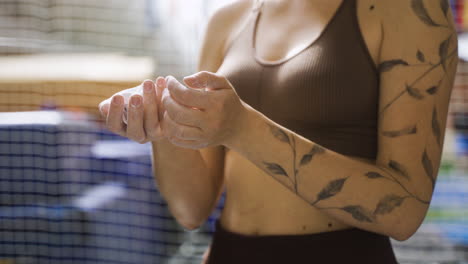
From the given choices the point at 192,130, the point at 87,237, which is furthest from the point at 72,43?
the point at 192,130

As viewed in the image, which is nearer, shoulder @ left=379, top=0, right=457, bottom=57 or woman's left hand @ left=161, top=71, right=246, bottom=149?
woman's left hand @ left=161, top=71, right=246, bottom=149

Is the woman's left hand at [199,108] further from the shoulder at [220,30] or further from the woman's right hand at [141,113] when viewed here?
the shoulder at [220,30]

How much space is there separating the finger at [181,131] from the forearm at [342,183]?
0.37 ft

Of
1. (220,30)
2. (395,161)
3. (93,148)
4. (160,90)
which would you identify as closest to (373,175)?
(395,161)

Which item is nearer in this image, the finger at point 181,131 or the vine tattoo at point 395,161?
the finger at point 181,131

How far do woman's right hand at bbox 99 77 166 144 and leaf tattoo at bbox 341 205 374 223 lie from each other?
329 millimetres

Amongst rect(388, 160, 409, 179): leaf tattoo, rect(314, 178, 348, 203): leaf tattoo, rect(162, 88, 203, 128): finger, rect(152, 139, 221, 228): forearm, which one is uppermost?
rect(162, 88, 203, 128): finger

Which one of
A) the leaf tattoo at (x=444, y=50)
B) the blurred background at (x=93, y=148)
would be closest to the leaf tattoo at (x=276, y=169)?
the leaf tattoo at (x=444, y=50)

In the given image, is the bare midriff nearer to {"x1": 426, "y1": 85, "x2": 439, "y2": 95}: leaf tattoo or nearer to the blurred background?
{"x1": 426, "y1": 85, "x2": 439, "y2": 95}: leaf tattoo

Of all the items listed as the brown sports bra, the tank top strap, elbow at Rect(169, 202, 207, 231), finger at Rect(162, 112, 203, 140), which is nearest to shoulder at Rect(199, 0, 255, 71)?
the tank top strap

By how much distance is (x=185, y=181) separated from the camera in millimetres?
1064

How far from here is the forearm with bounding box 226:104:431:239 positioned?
0.81 m

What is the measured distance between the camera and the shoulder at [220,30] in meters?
1.12

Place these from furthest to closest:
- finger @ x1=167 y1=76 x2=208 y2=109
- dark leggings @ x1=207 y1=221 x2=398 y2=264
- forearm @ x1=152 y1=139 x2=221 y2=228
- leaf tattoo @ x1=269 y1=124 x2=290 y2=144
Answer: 1. forearm @ x1=152 y1=139 x2=221 y2=228
2. dark leggings @ x1=207 y1=221 x2=398 y2=264
3. leaf tattoo @ x1=269 y1=124 x2=290 y2=144
4. finger @ x1=167 y1=76 x2=208 y2=109
